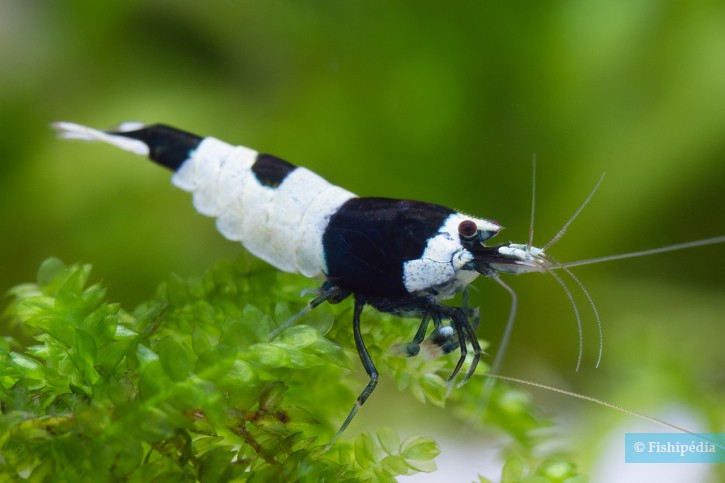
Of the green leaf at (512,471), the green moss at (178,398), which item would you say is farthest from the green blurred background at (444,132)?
the green moss at (178,398)

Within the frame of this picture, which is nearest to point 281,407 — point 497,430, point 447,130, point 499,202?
point 497,430

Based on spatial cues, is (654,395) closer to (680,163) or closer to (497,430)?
(497,430)

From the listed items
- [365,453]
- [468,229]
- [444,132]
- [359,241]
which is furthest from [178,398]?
[444,132]

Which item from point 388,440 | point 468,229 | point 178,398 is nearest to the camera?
point 178,398

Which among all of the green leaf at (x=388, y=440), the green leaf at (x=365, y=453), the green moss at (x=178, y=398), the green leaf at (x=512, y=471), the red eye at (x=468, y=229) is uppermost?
the red eye at (x=468, y=229)

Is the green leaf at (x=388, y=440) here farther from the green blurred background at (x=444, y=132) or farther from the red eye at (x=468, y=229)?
the green blurred background at (x=444, y=132)

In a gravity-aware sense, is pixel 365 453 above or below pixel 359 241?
below

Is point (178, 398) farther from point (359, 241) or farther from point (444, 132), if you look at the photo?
point (444, 132)
